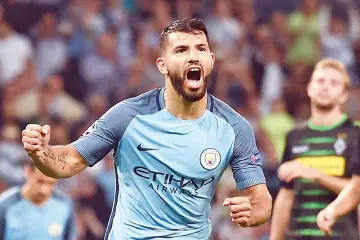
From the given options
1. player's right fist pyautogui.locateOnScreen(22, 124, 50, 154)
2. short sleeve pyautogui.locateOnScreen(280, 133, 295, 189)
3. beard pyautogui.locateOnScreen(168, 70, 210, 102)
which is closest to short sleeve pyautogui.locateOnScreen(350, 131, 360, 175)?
short sleeve pyautogui.locateOnScreen(280, 133, 295, 189)

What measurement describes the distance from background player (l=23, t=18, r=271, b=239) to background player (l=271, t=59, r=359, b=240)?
1.38 metres

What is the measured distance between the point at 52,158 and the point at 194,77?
88 centimetres

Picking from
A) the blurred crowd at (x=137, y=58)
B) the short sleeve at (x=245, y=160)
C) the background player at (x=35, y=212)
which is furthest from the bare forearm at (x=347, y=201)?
the blurred crowd at (x=137, y=58)

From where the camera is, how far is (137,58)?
11.9m

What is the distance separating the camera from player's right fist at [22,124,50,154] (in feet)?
14.8

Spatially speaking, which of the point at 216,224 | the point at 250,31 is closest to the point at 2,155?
the point at 216,224

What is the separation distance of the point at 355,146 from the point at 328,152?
0.78ft

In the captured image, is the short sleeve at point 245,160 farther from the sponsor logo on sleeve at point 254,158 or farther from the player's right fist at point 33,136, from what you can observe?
the player's right fist at point 33,136

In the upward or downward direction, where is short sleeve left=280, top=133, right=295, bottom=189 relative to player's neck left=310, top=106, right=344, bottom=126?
downward

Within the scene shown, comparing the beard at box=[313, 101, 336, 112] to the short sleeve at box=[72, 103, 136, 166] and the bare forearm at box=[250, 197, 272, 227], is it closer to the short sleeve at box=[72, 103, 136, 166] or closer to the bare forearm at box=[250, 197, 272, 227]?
the bare forearm at box=[250, 197, 272, 227]

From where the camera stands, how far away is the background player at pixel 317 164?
6.34 m

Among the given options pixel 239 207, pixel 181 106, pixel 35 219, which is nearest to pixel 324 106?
pixel 181 106

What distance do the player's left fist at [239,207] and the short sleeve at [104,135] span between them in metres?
0.74

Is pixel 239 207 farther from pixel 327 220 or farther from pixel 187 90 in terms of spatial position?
pixel 327 220
